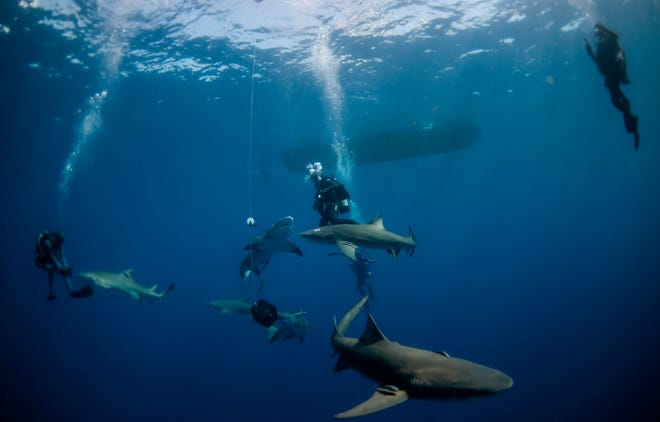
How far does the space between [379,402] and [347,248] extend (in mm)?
2827

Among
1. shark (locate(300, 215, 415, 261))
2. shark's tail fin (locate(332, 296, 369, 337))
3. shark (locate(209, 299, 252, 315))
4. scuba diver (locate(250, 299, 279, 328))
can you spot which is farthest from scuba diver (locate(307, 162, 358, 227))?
shark (locate(209, 299, 252, 315))

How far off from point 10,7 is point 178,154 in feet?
60.1

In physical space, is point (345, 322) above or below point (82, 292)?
above

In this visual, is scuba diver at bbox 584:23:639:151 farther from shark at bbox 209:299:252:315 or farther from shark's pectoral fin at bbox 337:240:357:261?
shark at bbox 209:299:252:315

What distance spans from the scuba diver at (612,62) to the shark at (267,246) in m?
6.64

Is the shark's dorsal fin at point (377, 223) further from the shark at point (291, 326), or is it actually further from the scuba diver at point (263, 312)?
the shark at point (291, 326)

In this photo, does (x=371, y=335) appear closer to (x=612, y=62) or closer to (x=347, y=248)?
(x=347, y=248)

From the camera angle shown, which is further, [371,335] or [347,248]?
[347,248]

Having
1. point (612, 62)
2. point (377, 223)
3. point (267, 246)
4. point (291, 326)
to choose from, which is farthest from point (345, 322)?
point (612, 62)

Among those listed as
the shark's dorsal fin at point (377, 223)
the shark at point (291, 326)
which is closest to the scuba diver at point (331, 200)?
the shark's dorsal fin at point (377, 223)

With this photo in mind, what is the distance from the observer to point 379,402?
287 cm

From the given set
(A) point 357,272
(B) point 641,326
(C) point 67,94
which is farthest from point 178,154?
(B) point 641,326

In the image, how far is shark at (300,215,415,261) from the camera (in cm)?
555

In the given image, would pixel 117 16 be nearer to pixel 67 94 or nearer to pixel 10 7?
pixel 10 7
